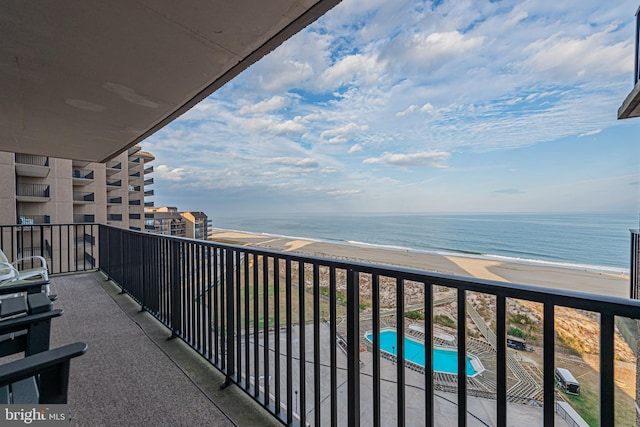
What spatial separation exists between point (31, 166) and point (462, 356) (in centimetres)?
1866

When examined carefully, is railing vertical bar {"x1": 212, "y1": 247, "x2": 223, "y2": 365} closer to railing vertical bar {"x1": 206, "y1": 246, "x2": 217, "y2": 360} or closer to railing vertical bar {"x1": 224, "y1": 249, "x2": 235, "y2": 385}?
railing vertical bar {"x1": 206, "y1": 246, "x2": 217, "y2": 360}

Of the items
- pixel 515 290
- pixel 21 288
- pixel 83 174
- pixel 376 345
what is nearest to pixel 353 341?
pixel 376 345

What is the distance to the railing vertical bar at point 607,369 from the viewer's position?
673 millimetres

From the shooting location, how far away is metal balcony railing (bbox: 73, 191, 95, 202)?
21308 millimetres

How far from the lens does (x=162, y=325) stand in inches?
113

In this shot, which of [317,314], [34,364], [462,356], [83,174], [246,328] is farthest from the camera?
[83,174]

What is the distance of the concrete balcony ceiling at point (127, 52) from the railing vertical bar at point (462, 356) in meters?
1.51

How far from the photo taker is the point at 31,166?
1331 centimetres

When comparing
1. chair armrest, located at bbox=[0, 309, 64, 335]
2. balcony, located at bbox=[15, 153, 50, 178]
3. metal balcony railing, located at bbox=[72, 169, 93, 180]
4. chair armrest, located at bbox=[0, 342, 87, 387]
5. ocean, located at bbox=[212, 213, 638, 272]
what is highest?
metal balcony railing, located at bbox=[72, 169, 93, 180]

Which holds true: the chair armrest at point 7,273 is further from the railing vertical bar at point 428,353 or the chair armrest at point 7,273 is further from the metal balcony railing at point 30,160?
the metal balcony railing at point 30,160

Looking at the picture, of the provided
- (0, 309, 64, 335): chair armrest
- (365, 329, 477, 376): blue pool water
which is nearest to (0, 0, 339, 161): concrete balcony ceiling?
(0, 309, 64, 335): chair armrest

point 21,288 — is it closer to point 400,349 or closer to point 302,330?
point 302,330

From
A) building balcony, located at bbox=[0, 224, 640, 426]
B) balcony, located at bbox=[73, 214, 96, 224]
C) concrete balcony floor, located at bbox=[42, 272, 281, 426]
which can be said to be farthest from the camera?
balcony, located at bbox=[73, 214, 96, 224]

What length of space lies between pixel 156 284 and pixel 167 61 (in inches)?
81.7
